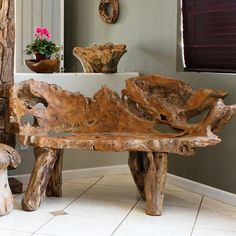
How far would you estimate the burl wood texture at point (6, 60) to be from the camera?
11.4 ft

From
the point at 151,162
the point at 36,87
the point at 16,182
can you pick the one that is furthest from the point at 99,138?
the point at 16,182

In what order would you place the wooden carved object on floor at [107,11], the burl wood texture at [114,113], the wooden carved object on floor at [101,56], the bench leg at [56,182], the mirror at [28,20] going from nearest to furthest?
the burl wood texture at [114,113] → the bench leg at [56,182] → the wooden carved object on floor at [101,56] → the mirror at [28,20] → the wooden carved object on floor at [107,11]

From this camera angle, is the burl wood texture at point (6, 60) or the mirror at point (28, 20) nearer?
the burl wood texture at point (6, 60)

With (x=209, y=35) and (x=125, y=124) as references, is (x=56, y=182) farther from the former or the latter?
(x=209, y=35)

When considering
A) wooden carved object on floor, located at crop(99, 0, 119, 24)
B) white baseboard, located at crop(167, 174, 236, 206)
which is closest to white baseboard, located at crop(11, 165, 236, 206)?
white baseboard, located at crop(167, 174, 236, 206)

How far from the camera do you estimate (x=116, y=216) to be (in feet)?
10.3

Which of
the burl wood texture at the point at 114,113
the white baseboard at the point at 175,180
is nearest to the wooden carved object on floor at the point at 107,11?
the burl wood texture at the point at 114,113

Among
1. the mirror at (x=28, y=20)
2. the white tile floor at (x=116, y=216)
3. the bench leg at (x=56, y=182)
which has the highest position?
the mirror at (x=28, y=20)

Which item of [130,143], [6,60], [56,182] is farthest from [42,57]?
[130,143]

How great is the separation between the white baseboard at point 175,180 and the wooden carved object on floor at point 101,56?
0.87 metres

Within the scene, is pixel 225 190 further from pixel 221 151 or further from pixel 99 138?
pixel 99 138

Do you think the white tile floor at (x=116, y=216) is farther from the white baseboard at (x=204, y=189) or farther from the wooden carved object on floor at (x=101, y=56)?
the wooden carved object on floor at (x=101, y=56)

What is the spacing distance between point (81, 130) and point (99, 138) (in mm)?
428

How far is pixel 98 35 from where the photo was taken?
4.78 metres
